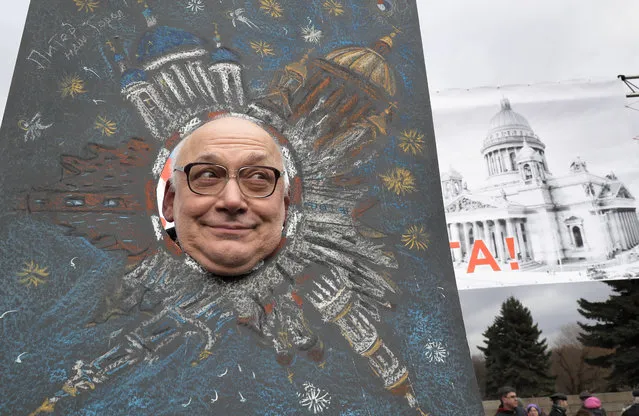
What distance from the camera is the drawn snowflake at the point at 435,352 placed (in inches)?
81.7

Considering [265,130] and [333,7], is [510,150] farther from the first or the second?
[265,130]

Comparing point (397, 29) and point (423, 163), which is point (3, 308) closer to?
point (423, 163)

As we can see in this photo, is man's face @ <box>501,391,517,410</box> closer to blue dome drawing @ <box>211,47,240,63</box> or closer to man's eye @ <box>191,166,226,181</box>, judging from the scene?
man's eye @ <box>191,166,226,181</box>

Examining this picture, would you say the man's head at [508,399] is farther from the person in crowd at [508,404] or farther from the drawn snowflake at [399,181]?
the drawn snowflake at [399,181]

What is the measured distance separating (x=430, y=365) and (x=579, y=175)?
7.41 m

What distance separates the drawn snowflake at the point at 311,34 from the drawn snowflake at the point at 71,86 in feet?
3.83

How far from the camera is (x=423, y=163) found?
2514 millimetres

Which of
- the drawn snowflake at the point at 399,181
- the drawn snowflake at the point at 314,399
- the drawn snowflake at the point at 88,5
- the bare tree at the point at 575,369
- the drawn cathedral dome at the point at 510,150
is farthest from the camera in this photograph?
the bare tree at the point at 575,369

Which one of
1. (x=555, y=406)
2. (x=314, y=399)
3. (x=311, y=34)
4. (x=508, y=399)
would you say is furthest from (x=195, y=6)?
(x=555, y=406)

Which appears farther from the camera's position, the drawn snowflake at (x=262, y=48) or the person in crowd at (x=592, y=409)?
the person in crowd at (x=592, y=409)

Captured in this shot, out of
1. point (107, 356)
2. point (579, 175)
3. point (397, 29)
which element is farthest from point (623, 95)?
point (107, 356)

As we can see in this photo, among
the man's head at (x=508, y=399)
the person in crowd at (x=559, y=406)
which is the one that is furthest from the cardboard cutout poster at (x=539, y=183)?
the man's head at (x=508, y=399)

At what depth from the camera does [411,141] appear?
8.40 ft

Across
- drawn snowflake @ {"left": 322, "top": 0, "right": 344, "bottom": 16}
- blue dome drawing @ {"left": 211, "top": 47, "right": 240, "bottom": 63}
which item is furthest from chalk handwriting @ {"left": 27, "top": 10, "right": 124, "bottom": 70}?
drawn snowflake @ {"left": 322, "top": 0, "right": 344, "bottom": 16}
